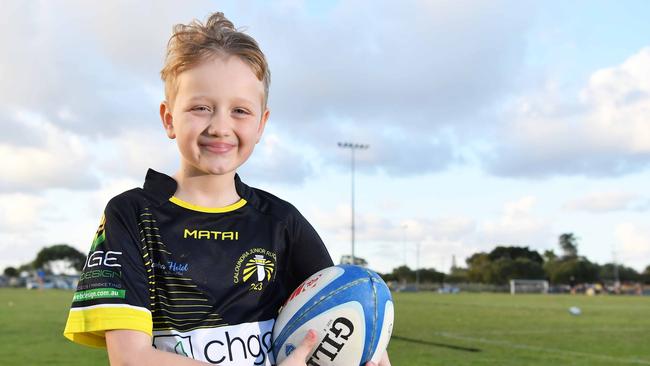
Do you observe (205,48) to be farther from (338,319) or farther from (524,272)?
(524,272)

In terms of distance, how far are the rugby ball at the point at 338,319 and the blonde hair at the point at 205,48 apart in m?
0.67

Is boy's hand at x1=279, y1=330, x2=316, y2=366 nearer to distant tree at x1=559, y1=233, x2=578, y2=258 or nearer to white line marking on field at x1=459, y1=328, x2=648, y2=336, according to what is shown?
white line marking on field at x1=459, y1=328, x2=648, y2=336

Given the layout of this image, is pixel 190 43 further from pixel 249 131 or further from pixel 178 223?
pixel 178 223

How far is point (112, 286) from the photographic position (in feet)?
6.97

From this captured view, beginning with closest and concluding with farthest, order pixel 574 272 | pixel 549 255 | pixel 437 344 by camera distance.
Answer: pixel 437 344, pixel 574 272, pixel 549 255

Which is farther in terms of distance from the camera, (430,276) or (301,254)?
(430,276)

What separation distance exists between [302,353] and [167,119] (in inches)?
35.8

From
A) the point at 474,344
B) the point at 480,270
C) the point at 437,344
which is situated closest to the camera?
the point at 437,344

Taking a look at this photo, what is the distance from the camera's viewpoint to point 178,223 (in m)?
2.33

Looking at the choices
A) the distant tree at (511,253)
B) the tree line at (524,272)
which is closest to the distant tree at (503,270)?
the tree line at (524,272)

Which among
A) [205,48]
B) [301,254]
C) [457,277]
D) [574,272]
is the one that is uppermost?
[574,272]

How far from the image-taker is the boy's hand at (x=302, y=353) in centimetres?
212

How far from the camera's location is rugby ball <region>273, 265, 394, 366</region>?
2.31 m

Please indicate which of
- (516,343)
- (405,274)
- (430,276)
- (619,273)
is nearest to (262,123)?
(516,343)
